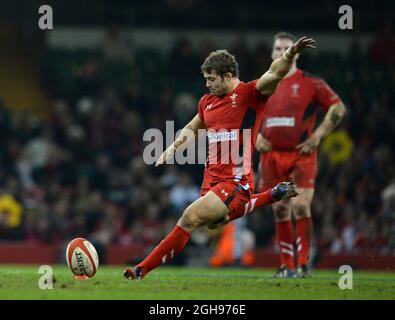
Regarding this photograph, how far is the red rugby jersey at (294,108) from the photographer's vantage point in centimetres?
1249

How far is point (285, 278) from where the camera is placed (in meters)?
11.5

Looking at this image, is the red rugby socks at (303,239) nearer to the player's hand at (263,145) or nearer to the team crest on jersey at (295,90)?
the player's hand at (263,145)

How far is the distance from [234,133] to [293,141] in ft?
7.17

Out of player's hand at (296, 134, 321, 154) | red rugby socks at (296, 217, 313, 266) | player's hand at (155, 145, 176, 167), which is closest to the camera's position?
player's hand at (155, 145, 176, 167)

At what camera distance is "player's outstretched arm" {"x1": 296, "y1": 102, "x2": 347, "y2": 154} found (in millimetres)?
12266

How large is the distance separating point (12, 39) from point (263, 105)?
52.9ft

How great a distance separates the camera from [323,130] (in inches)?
488

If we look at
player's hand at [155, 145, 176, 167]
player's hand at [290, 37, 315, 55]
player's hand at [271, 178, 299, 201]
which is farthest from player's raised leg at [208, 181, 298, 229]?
player's hand at [290, 37, 315, 55]

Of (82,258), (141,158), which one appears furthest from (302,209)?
(141,158)

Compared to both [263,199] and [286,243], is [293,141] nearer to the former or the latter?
[286,243]

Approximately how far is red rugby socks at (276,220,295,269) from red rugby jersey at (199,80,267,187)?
1948mm

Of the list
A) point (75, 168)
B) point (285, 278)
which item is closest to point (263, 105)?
point (285, 278)

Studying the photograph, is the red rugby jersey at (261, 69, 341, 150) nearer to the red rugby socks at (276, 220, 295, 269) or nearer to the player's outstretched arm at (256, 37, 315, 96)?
the red rugby socks at (276, 220, 295, 269)

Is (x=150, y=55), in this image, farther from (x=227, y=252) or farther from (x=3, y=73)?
(x=227, y=252)
